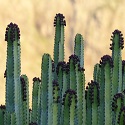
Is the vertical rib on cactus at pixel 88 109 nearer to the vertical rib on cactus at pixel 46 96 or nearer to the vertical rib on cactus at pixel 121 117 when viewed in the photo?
the vertical rib on cactus at pixel 46 96

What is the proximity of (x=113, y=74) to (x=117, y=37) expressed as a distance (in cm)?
25

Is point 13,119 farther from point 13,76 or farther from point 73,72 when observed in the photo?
point 73,72

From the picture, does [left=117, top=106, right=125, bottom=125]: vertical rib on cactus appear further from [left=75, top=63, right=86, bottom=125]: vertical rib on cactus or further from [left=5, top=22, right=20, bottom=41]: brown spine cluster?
[left=5, top=22, right=20, bottom=41]: brown spine cluster

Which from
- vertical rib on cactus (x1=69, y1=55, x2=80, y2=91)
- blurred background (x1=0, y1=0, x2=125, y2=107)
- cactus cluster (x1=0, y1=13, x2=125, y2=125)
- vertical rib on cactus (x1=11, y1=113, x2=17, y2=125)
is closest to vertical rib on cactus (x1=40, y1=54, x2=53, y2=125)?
cactus cluster (x1=0, y1=13, x2=125, y2=125)

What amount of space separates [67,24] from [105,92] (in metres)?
8.99

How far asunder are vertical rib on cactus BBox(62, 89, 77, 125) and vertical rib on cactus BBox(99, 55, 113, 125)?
0.59 ft

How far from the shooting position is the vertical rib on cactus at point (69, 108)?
10.6 feet

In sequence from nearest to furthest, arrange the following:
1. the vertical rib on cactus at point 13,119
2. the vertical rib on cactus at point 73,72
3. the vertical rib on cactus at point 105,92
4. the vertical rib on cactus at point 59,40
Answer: the vertical rib on cactus at point 13,119
the vertical rib on cactus at point 105,92
the vertical rib on cactus at point 73,72
the vertical rib on cactus at point 59,40

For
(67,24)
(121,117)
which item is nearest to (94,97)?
(121,117)

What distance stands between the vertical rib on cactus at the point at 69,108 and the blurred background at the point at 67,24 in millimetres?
7814

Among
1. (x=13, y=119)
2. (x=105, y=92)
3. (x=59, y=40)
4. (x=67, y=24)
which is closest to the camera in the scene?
(x=13, y=119)

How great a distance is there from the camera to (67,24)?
40.3 feet

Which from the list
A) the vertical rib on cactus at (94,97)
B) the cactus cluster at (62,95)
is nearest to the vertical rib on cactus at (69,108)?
the cactus cluster at (62,95)

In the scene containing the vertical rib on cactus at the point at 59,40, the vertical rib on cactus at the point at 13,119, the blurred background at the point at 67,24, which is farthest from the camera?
the blurred background at the point at 67,24
